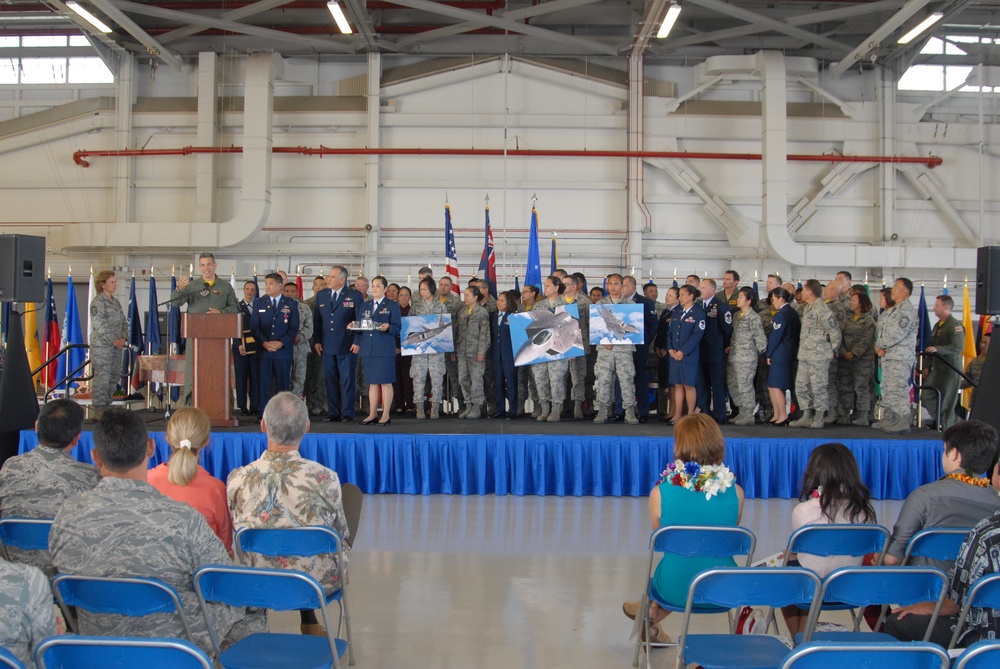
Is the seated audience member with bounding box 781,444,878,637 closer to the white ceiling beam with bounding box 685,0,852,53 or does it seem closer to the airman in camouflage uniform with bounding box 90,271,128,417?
the airman in camouflage uniform with bounding box 90,271,128,417

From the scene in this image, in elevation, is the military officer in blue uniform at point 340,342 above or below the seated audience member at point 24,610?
above

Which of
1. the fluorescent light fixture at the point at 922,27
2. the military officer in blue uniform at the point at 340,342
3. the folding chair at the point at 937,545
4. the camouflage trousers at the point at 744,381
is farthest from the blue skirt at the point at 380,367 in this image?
the fluorescent light fixture at the point at 922,27

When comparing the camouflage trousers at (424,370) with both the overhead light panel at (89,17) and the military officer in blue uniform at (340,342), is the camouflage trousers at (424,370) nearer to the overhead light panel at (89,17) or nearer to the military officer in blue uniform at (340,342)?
the military officer in blue uniform at (340,342)

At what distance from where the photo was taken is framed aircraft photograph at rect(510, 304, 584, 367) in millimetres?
8016

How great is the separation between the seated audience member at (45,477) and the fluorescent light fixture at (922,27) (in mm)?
12611

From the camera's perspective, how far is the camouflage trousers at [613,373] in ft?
26.4

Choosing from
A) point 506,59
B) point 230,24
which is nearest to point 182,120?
point 230,24

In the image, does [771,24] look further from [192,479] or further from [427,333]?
[192,479]

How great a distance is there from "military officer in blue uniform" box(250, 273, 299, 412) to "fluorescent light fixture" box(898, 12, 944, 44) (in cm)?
990

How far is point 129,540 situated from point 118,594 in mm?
163

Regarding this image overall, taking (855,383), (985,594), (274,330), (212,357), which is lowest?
(985,594)

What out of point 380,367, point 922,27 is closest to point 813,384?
point 380,367

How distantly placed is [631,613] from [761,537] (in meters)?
2.29

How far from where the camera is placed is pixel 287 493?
3152 millimetres
